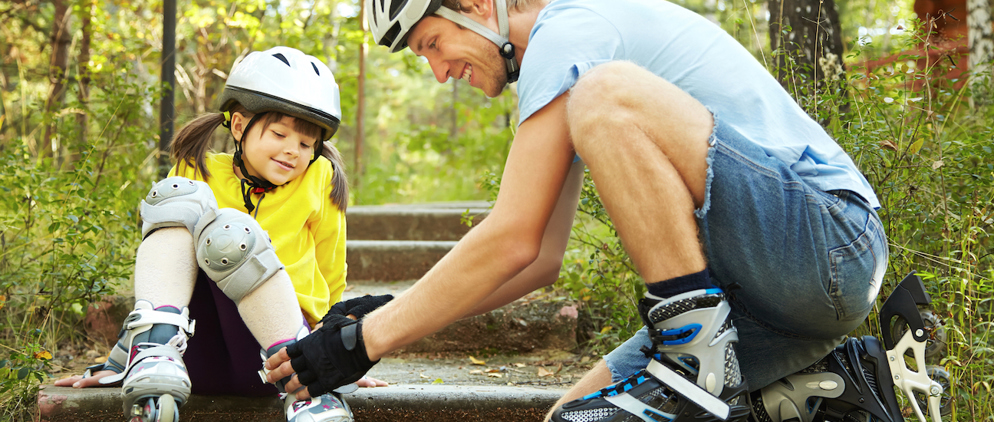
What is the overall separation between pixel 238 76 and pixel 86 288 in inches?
34.3

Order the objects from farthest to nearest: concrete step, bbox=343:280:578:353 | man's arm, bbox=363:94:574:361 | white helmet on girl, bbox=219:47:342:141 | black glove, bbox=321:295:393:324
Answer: concrete step, bbox=343:280:578:353
white helmet on girl, bbox=219:47:342:141
black glove, bbox=321:295:393:324
man's arm, bbox=363:94:574:361

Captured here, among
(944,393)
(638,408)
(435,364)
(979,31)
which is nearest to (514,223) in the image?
(638,408)

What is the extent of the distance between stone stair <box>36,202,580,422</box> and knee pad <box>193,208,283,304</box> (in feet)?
1.34

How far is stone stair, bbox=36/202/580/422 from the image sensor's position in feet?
5.77

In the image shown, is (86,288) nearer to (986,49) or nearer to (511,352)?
(511,352)

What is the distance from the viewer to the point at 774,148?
1.32m

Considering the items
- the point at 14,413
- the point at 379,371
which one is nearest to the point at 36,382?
the point at 14,413

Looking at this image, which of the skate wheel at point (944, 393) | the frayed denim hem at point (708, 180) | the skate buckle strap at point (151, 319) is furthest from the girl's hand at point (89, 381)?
the skate wheel at point (944, 393)

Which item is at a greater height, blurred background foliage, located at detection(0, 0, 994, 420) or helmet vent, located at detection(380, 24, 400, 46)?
helmet vent, located at detection(380, 24, 400, 46)

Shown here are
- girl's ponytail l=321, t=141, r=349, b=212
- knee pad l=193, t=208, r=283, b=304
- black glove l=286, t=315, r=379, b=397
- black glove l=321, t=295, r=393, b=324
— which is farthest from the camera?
girl's ponytail l=321, t=141, r=349, b=212

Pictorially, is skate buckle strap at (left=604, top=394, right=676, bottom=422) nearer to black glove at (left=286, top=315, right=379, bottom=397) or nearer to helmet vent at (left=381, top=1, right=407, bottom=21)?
black glove at (left=286, top=315, right=379, bottom=397)

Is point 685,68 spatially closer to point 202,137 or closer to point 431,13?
point 431,13

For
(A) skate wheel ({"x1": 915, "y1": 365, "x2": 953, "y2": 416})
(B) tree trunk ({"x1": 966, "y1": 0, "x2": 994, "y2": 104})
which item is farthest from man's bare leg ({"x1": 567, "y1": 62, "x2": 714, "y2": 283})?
(B) tree trunk ({"x1": 966, "y1": 0, "x2": 994, "y2": 104})

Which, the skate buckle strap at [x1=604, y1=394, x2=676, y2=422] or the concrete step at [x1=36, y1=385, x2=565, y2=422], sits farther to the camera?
the concrete step at [x1=36, y1=385, x2=565, y2=422]
